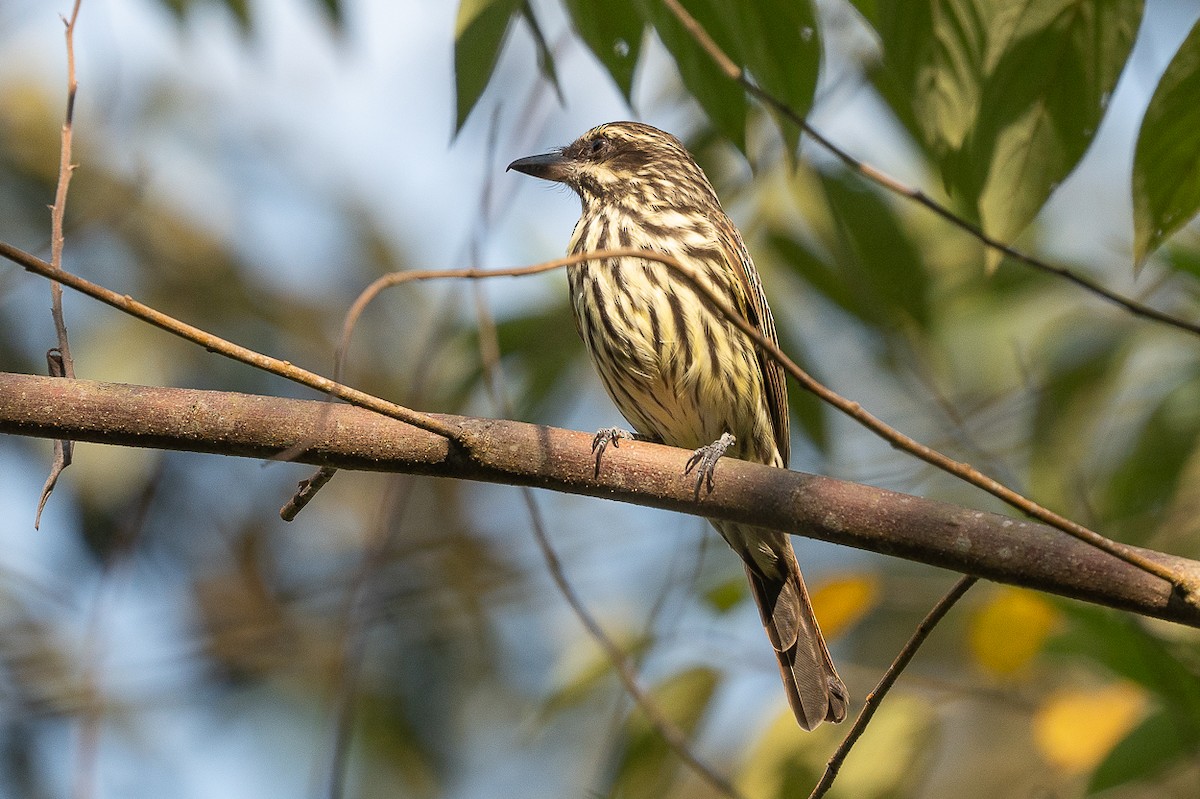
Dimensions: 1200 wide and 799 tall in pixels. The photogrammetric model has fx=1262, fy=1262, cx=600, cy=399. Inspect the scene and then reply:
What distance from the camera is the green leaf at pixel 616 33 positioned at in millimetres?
2488

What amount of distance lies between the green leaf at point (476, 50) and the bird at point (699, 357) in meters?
1.00

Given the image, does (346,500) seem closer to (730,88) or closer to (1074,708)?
(1074,708)

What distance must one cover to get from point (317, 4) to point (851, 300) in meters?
1.65

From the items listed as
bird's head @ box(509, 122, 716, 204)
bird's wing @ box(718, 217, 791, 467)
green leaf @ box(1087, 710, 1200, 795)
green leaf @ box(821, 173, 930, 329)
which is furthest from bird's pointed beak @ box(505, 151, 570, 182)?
green leaf @ box(1087, 710, 1200, 795)

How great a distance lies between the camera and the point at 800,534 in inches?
82.0

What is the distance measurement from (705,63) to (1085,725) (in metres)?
2.26

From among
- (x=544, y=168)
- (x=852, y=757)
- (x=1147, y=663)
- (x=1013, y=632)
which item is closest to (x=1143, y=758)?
(x=1147, y=663)

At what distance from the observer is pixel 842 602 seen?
3479 mm

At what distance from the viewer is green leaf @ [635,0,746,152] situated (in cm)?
243

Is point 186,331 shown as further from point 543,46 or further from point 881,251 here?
point 881,251

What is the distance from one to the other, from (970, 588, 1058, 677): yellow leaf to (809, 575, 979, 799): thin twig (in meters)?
1.49

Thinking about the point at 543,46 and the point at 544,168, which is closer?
the point at 543,46

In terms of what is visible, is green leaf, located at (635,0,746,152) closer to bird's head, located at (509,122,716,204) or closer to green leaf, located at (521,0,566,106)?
green leaf, located at (521,0,566,106)

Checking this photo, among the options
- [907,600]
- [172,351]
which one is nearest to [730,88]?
[907,600]
